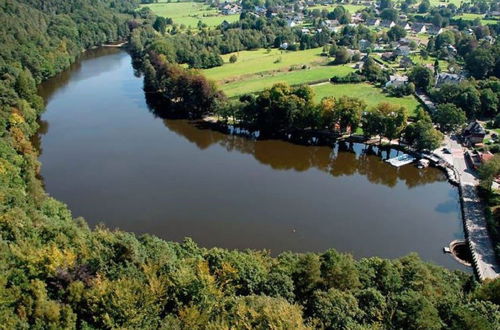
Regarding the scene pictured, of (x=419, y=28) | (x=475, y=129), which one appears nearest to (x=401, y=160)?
(x=475, y=129)

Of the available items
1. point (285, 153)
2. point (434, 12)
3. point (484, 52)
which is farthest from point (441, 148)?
point (434, 12)

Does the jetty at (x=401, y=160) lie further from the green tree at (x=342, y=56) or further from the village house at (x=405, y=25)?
the village house at (x=405, y=25)

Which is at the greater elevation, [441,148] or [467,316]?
[467,316]

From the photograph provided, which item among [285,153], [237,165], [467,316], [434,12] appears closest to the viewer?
[467,316]

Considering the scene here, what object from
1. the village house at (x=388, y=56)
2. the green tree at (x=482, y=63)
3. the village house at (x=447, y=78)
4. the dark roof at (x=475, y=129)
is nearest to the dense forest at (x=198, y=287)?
the dark roof at (x=475, y=129)

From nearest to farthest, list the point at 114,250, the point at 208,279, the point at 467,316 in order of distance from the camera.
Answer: the point at 467,316 → the point at 208,279 → the point at 114,250

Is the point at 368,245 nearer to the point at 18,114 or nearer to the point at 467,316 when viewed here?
the point at 467,316
